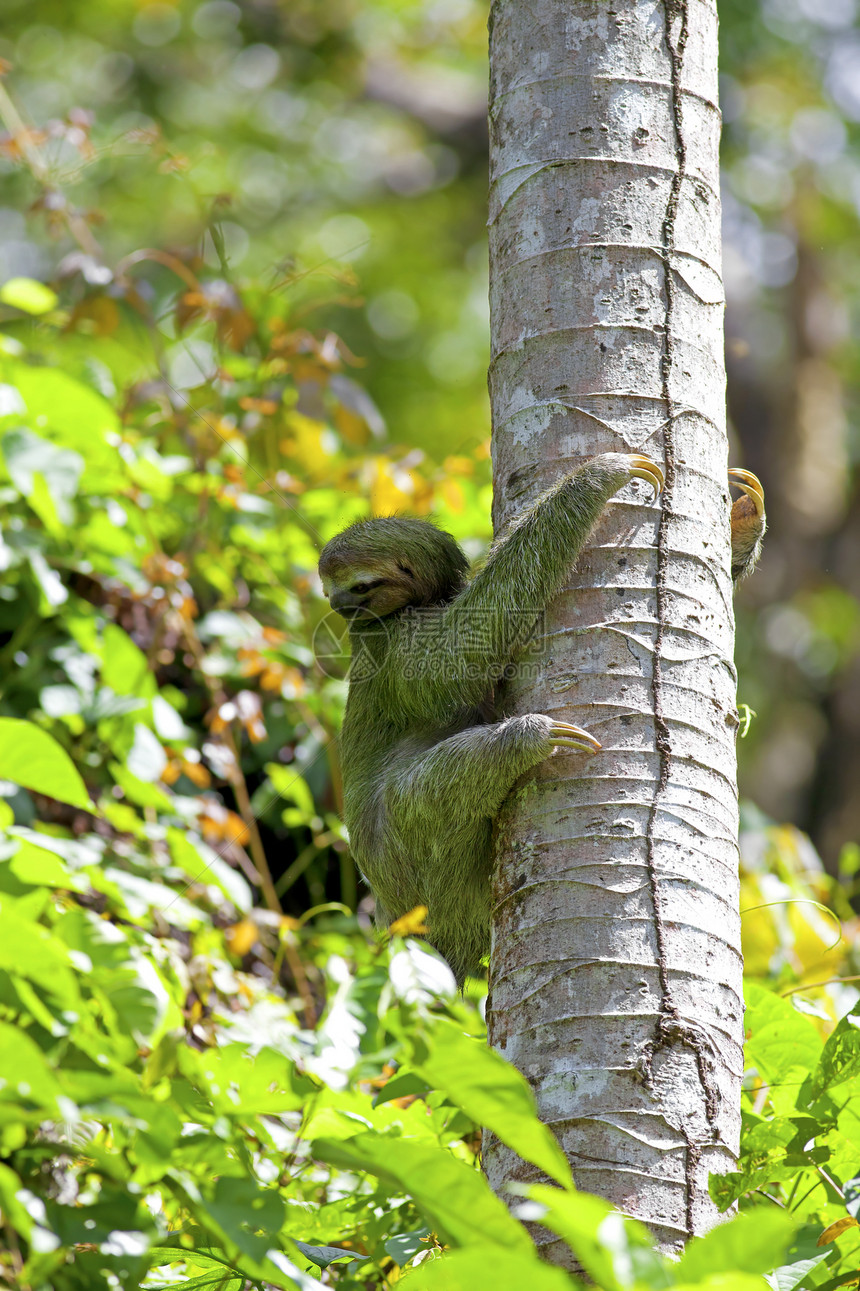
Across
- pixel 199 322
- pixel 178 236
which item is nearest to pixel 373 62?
pixel 178 236

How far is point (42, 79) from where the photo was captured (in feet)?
46.4

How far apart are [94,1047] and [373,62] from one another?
1244cm

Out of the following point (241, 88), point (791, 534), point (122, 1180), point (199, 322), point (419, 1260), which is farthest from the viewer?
point (241, 88)

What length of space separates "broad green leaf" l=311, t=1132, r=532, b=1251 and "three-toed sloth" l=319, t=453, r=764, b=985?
956 millimetres

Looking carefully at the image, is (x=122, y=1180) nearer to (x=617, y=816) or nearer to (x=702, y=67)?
(x=617, y=816)

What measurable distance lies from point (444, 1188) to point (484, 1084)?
0.61 ft

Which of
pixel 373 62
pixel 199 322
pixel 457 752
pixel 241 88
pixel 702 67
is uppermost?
pixel 241 88

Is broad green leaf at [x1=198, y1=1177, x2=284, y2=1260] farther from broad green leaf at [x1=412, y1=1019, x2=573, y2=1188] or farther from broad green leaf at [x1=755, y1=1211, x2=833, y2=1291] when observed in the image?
broad green leaf at [x1=755, y1=1211, x2=833, y2=1291]

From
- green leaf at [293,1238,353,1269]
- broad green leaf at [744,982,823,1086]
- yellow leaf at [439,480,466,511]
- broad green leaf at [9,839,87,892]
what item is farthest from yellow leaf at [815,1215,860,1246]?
yellow leaf at [439,480,466,511]

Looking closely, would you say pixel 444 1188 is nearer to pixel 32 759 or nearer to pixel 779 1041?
pixel 779 1041

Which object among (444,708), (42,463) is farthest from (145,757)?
(444,708)

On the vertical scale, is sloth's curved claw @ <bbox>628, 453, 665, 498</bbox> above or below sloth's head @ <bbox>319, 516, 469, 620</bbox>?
below

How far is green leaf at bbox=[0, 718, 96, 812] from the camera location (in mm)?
2656

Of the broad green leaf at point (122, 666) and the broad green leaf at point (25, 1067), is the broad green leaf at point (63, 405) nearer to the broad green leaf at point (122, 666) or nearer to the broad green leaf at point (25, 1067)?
the broad green leaf at point (122, 666)
